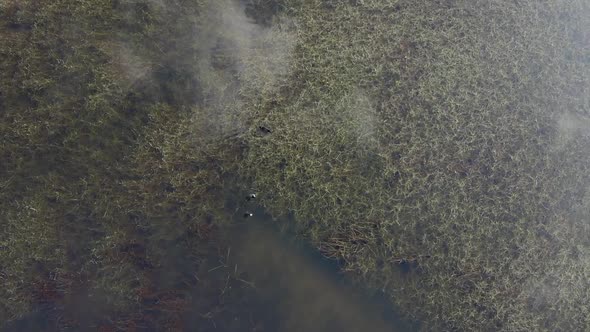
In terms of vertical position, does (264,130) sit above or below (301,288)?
above

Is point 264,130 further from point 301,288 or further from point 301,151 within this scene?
point 301,288

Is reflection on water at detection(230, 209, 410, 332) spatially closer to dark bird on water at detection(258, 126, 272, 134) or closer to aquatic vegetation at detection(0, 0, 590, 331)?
A: aquatic vegetation at detection(0, 0, 590, 331)

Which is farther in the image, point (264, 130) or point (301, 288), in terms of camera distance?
point (264, 130)

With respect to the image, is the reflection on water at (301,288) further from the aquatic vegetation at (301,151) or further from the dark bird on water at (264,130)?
the dark bird on water at (264,130)

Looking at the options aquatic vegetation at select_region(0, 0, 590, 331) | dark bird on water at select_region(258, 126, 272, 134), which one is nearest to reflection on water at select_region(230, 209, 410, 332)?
aquatic vegetation at select_region(0, 0, 590, 331)

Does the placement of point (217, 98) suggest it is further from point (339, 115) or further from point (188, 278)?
point (188, 278)

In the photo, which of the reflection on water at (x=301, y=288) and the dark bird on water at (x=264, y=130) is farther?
the dark bird on water at (x=264, y=130)

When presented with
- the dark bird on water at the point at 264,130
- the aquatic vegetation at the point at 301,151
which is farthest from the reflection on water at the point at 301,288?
the dark bird on water at the point at 264,130

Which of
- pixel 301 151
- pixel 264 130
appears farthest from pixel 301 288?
pixel 264 130
